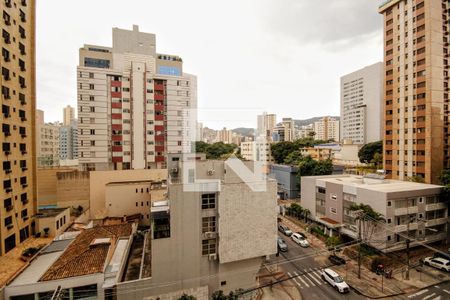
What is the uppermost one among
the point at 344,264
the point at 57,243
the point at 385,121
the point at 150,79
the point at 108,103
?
the point at 150,79

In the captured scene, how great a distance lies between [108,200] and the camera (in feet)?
85.7

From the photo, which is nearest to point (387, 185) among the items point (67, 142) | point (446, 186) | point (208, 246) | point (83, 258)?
point (446, 186)

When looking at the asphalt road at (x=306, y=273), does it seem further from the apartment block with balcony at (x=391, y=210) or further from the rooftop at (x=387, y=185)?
the rooftop at (x=387, y=185)

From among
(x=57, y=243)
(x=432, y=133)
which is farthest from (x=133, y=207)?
(x=432, y=133)

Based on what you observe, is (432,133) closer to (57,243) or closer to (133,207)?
(133,207)

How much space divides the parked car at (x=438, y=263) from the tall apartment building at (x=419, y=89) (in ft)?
56.1

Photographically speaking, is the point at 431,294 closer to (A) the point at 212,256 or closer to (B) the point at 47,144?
(A) the point at 212,256

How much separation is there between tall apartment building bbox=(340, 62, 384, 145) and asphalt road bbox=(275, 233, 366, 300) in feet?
229

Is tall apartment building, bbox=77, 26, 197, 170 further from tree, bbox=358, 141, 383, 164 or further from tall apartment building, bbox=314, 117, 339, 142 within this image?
tall apartment building, bbox=314, 117, 339, 142

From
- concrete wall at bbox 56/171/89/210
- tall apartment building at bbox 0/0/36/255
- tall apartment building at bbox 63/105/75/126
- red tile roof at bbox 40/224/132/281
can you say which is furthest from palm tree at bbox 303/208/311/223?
tall apartment building at bbox 63/105/75/126

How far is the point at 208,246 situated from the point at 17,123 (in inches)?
873

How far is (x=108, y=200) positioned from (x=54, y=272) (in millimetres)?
13274

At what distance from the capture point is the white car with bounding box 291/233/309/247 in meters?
23.2

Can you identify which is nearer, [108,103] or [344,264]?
[344,264]
